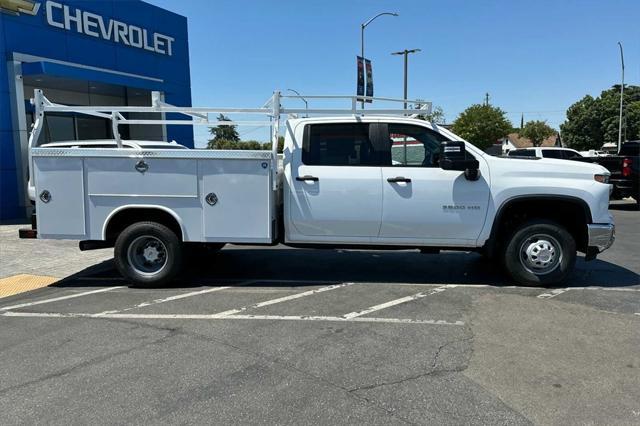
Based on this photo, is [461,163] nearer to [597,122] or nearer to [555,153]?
[555,153]

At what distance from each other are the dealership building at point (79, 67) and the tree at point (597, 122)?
64.0m

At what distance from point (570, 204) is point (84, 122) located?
51.9 feet

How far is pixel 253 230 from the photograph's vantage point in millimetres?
6516

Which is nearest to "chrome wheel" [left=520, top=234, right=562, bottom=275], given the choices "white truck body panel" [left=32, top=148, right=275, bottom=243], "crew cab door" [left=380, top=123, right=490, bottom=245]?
"crew cab door" [left=380, top=123, right=490, bottom=245]

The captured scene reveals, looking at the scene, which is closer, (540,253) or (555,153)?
(540,253)

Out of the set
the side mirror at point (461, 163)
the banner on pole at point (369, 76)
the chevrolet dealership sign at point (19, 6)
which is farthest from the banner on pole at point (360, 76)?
the side mirror at point (461, 163)

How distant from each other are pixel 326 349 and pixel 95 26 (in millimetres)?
14807

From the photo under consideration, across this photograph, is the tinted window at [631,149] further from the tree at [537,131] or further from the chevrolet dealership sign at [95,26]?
the tree at [537,131]

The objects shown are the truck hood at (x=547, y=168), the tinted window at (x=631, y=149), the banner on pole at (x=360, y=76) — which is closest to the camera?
the truck hood at (x=547, y=168)

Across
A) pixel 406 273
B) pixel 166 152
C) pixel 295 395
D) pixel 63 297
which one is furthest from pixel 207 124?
pixel 295 395

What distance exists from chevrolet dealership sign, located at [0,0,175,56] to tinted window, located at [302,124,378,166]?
11226 mm

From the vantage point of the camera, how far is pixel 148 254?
6750mm

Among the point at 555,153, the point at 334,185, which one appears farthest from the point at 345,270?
the point at 555,153

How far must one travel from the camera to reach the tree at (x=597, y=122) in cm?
6831
